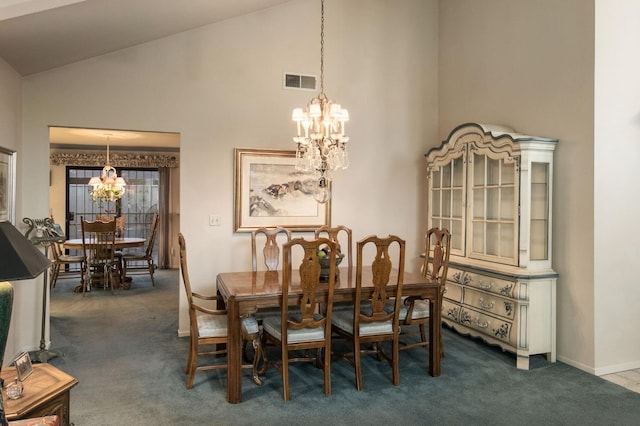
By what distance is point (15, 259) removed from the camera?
1.54 metres

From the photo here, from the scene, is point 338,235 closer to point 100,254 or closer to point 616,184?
point 616,184

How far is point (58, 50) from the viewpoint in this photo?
3543 mm

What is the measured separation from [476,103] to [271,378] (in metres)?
3.56

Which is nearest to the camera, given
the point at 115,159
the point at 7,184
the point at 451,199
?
the point at 7,184

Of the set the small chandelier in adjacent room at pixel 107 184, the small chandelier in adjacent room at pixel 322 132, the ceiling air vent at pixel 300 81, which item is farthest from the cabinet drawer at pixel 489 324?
the small chandelier in adjacent room at pixel 107 184

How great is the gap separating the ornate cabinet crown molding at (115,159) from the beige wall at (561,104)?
21.2ft

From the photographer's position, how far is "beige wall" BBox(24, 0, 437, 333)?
4.20 meters

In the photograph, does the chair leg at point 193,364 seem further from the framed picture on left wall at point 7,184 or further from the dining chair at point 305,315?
the framed picture on left wall at point 7,184

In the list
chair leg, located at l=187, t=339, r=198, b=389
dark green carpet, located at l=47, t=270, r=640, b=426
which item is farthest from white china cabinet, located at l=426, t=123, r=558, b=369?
chair leg, located at l=187, t=339, r=198, b=389

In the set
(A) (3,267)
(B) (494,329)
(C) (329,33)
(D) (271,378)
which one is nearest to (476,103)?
(C) (329,33)

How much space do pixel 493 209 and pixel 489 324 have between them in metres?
1.06

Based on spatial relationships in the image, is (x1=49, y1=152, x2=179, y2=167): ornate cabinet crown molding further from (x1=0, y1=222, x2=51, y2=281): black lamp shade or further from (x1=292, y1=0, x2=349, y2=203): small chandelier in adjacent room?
(x1=0, y1=222, x2=51, y2=281): black lamp shade

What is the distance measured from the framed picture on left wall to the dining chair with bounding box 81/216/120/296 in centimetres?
295

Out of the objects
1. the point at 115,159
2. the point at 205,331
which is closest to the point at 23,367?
the point at 205,331
